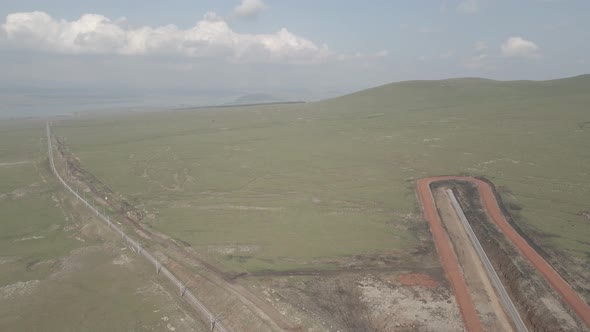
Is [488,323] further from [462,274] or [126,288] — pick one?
[126,288]

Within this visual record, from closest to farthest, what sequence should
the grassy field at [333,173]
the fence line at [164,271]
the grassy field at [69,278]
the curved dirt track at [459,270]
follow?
the curved dirt track at [459,270] → the fence line at [164,271] → the grassy field at [69,278] → the grassy field at [333,173]

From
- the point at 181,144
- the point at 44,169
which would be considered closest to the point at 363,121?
the point at 181,144

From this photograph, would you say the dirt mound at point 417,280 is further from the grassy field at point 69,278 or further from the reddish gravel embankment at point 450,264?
the grassy field at point 69,278

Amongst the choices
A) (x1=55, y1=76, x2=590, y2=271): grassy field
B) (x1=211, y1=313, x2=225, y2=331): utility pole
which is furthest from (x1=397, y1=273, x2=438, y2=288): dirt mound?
(x1=211, y1=313, x2=225, y2=331): utility pole

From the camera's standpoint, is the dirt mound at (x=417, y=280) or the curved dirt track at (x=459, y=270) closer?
the curved dirt track at (x=459, y=270)

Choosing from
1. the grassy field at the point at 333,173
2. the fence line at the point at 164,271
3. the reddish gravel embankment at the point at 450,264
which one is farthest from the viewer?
the grassy field at the point at 333,173

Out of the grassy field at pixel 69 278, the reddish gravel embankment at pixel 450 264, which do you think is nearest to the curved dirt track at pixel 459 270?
the reddish gravel embankment at pixel 450 264

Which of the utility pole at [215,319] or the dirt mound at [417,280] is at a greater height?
the dirt mound at [417,280]
